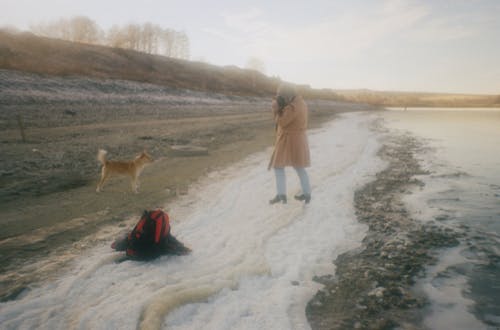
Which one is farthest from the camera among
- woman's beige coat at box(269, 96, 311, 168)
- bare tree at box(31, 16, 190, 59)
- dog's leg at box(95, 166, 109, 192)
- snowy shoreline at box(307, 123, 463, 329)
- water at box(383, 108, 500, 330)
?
bare tree at box(31, 16, 190, 59)

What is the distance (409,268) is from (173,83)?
42.8 m

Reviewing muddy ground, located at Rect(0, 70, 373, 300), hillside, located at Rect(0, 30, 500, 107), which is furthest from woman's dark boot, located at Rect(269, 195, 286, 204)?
hillside, located at Rect(0, 30, 500, 107)

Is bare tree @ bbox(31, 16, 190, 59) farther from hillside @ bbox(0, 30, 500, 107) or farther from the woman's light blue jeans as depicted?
the woman's light blue jeans

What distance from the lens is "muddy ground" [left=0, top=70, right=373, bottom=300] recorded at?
15.9 ft

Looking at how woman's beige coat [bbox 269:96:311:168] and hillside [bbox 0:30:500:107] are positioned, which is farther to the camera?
hillside [bbox 0:30:500:107]

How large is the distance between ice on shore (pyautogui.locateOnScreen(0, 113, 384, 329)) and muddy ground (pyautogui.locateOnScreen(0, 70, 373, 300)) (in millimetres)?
555

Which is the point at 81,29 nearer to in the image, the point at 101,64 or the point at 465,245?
the point at 101,64

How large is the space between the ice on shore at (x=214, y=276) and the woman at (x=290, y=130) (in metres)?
0.99

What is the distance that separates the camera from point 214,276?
3.93 metres

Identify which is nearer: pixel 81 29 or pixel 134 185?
pixel 134 185

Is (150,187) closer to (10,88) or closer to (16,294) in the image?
(16,294)

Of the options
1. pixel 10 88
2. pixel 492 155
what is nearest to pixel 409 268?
pixel 492 155

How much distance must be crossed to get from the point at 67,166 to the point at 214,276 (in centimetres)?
724

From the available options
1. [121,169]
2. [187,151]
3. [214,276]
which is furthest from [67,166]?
[214,276]
